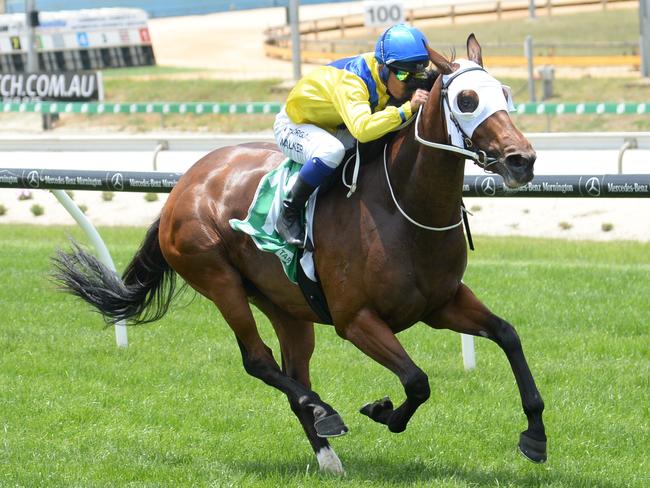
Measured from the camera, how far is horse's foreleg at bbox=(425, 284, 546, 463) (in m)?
4.98

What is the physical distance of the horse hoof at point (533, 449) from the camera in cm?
496

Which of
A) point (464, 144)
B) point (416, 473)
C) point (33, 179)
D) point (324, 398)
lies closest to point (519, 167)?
point (464, 144)

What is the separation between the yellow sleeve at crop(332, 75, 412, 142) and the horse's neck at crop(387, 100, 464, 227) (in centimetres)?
11

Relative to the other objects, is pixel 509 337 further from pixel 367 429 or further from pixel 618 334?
pixel 618 334

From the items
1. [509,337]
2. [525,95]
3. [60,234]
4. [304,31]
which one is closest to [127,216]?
[60,234]

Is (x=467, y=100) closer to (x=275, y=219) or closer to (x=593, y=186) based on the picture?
(x=275, y=219)

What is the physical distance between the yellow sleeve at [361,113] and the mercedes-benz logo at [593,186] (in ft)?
4.87

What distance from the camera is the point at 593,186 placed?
6.17 m

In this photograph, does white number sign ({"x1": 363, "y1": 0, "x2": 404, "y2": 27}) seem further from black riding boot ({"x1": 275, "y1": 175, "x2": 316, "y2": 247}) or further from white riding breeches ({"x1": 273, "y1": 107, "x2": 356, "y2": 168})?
black riding boot ({"x1": 275, "y1": 175, "x2": 316, "y2": 247})

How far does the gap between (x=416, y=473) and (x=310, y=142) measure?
1558mm

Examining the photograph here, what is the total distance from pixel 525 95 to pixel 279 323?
22.0m

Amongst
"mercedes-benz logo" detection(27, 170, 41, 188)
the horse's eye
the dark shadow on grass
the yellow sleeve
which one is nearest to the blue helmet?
the yellow sleeve

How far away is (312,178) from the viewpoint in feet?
17.3

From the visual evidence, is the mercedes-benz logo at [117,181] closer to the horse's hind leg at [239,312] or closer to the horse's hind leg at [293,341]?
the horse's hind leg at [239,312]
